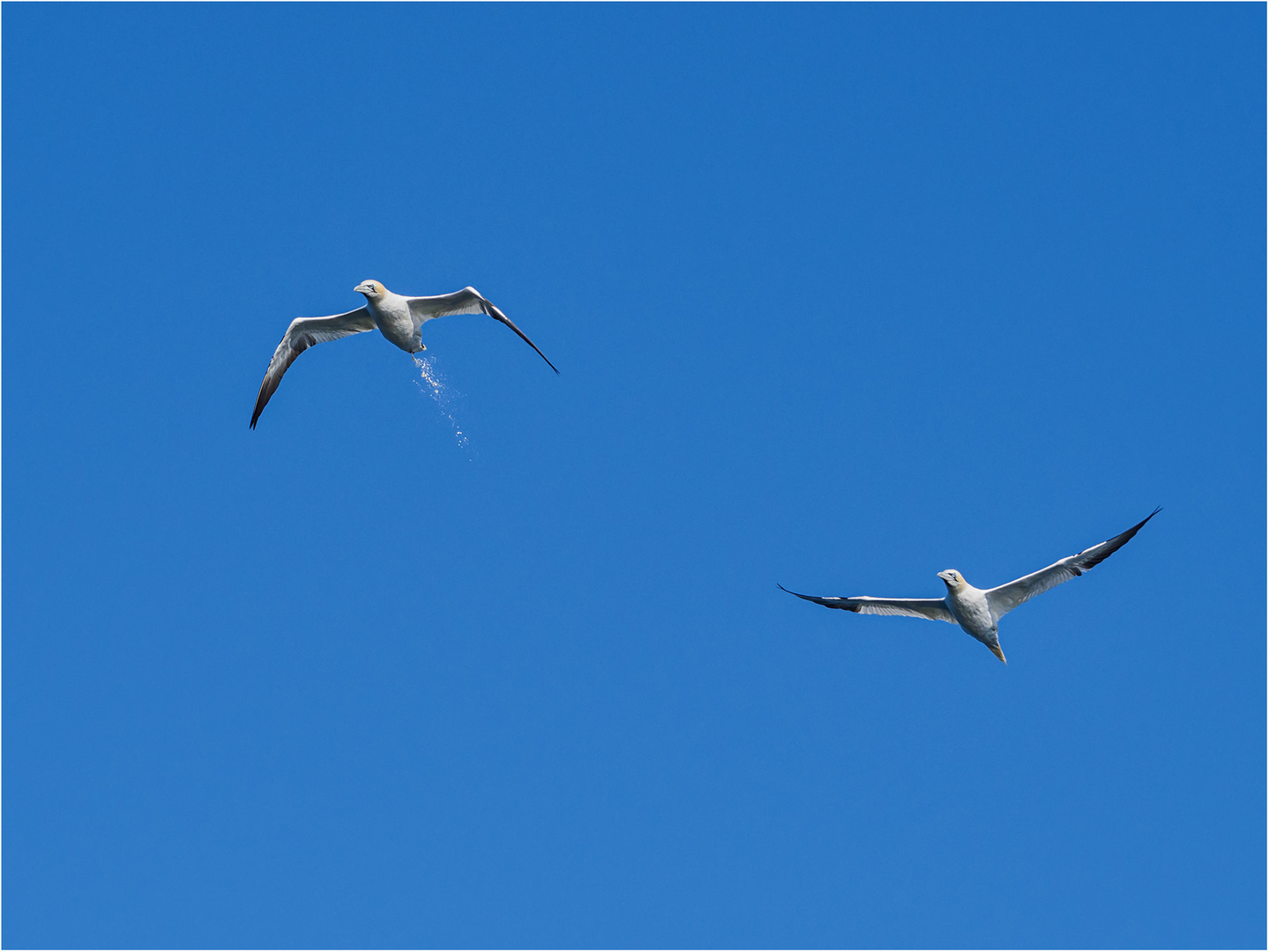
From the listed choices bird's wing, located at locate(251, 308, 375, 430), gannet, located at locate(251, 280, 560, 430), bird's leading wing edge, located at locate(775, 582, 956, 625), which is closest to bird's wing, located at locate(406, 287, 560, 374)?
gannet, located at locate(251, 280, 560, 430)

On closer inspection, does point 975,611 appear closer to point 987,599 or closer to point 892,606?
point 987,599

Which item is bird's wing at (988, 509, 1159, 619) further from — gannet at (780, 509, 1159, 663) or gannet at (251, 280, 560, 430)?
gannet at (251, 280, 560, 430)

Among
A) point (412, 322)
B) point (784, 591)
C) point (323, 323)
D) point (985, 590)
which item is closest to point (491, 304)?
point (412, 322)

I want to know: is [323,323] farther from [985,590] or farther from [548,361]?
[985,590]

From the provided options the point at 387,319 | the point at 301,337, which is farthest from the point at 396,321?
the point at 301,337

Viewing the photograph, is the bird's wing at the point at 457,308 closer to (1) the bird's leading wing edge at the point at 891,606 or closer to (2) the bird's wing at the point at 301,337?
(2) the bird's wing at the point at 301,337

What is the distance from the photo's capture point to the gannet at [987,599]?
3262 cm

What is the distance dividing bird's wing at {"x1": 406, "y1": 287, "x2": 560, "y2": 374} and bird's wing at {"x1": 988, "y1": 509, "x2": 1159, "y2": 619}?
14.3m

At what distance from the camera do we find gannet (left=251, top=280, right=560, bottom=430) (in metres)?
33.3

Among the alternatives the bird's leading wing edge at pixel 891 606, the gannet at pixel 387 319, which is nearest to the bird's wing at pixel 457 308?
the gannet at pixel 387 319

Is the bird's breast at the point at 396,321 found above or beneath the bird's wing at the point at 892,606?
above

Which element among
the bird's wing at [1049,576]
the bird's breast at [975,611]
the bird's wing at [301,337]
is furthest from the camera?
the bird's wing at [301,337]

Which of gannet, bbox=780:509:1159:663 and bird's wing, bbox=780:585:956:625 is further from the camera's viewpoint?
bird's wing, bbox=780:585:956:625

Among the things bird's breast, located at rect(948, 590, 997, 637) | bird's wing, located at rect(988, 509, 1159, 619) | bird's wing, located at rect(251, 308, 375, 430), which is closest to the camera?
bird's wing, located at rect(988, 509, 1159, 619)
